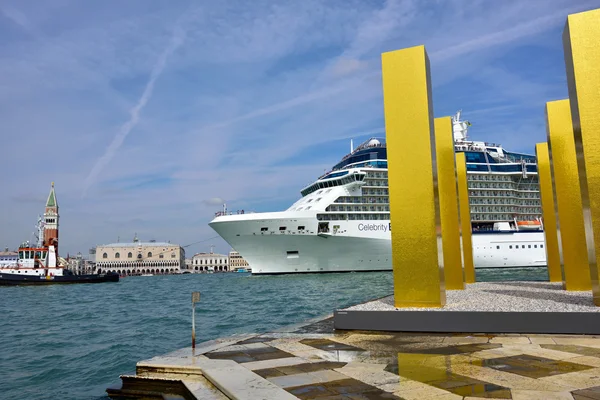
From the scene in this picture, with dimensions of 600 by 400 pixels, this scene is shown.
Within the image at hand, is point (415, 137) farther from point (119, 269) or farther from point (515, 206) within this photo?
point (119, 269)

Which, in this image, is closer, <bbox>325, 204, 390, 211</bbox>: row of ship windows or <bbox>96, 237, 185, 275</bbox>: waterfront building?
<bbox>325, 204, 390, 211</bbox>: row of ship windows

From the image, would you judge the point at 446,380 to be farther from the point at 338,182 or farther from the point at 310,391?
the point at 338,182

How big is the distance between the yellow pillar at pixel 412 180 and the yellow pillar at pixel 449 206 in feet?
15.2

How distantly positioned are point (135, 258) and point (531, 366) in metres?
142

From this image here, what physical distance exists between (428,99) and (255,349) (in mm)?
6471

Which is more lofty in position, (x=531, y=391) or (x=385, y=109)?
(x=385, y=109)

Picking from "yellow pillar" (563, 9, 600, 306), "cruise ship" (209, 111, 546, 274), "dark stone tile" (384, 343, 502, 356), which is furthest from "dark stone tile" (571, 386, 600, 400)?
"cruise ship" (209, 111, 546, 274)

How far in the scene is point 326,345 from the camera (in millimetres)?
7930

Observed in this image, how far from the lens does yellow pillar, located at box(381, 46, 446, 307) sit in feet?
32.1

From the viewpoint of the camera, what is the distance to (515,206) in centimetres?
5234

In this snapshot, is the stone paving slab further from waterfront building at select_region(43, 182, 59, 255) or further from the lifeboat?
waterfront building at select_region(43, 182, 59, 255)

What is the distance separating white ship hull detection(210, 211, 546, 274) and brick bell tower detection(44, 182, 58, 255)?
3540 centimetres

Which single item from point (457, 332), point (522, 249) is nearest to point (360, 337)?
point (457, 332)

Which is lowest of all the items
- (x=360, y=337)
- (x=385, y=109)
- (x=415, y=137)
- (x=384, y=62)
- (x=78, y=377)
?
(x=78, y=377)
